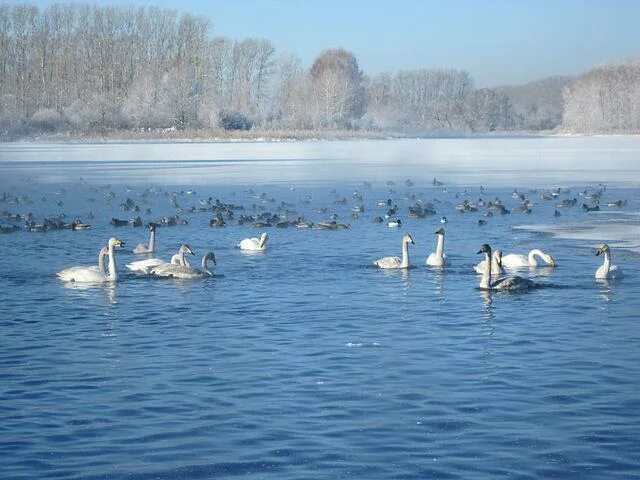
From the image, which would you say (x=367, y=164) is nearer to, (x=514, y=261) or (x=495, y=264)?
(x=514, y=261)

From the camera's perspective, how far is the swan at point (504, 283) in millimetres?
13148

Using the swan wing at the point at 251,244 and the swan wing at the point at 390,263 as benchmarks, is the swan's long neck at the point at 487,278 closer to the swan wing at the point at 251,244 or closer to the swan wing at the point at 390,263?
the swan wing at the point at 390,263

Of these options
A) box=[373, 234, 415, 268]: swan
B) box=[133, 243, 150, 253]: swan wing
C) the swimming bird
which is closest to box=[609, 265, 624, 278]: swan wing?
box=[373, 234, 415, 268]: swan

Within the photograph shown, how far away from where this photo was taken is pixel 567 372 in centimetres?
909

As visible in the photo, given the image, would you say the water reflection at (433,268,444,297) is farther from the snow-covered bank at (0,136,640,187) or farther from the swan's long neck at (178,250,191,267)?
the snow-covered bank at (0,136,640,187)

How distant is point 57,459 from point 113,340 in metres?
3.70

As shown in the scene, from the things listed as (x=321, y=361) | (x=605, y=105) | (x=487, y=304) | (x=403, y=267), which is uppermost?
(x=605, y=105)

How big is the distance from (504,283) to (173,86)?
246 ft

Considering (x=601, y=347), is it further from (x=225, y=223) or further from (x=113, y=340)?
(x=225, y=223)

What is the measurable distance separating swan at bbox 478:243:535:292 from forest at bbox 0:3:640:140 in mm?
65161

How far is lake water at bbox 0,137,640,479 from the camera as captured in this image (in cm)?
691

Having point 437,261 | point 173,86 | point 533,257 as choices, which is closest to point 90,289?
point 437,261

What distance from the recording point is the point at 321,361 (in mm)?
9508

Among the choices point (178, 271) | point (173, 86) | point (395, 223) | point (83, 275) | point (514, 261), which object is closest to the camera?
point (83, 275)
